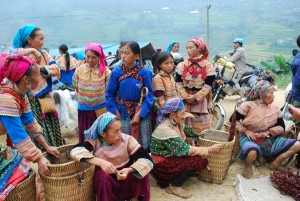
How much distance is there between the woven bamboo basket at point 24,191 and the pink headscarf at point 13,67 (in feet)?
2.86

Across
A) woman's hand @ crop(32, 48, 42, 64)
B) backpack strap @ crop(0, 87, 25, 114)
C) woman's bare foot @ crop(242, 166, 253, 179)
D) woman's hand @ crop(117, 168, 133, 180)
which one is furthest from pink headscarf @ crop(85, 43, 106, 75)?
woman's bare foot @ crop(242, 166, 253, 179)

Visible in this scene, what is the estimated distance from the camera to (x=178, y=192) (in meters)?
3.57

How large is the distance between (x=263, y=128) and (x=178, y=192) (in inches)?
57.1

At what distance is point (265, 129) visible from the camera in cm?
409

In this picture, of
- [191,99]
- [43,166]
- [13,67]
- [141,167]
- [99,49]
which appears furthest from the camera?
[191,99]

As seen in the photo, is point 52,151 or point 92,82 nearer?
point 52,151

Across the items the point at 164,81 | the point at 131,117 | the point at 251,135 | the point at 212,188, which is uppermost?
the point at 164,81

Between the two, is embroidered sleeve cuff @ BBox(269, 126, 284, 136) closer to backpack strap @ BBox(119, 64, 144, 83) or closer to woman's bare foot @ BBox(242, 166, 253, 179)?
woman's bare foot @ BBox(242, 166, 253, 179)

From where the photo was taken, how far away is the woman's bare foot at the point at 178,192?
11.6 feet

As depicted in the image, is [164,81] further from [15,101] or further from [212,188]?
[15,101]

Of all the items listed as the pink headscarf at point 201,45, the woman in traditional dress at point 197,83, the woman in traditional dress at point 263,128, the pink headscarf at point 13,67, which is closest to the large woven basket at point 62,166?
the pink headscarf at point 13,67

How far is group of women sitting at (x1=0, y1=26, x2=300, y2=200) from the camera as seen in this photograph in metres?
2.69

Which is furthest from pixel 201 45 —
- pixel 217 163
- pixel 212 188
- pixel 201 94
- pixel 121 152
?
pixel 121 152

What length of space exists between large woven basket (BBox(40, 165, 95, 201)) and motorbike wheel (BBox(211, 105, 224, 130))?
3.25 m
